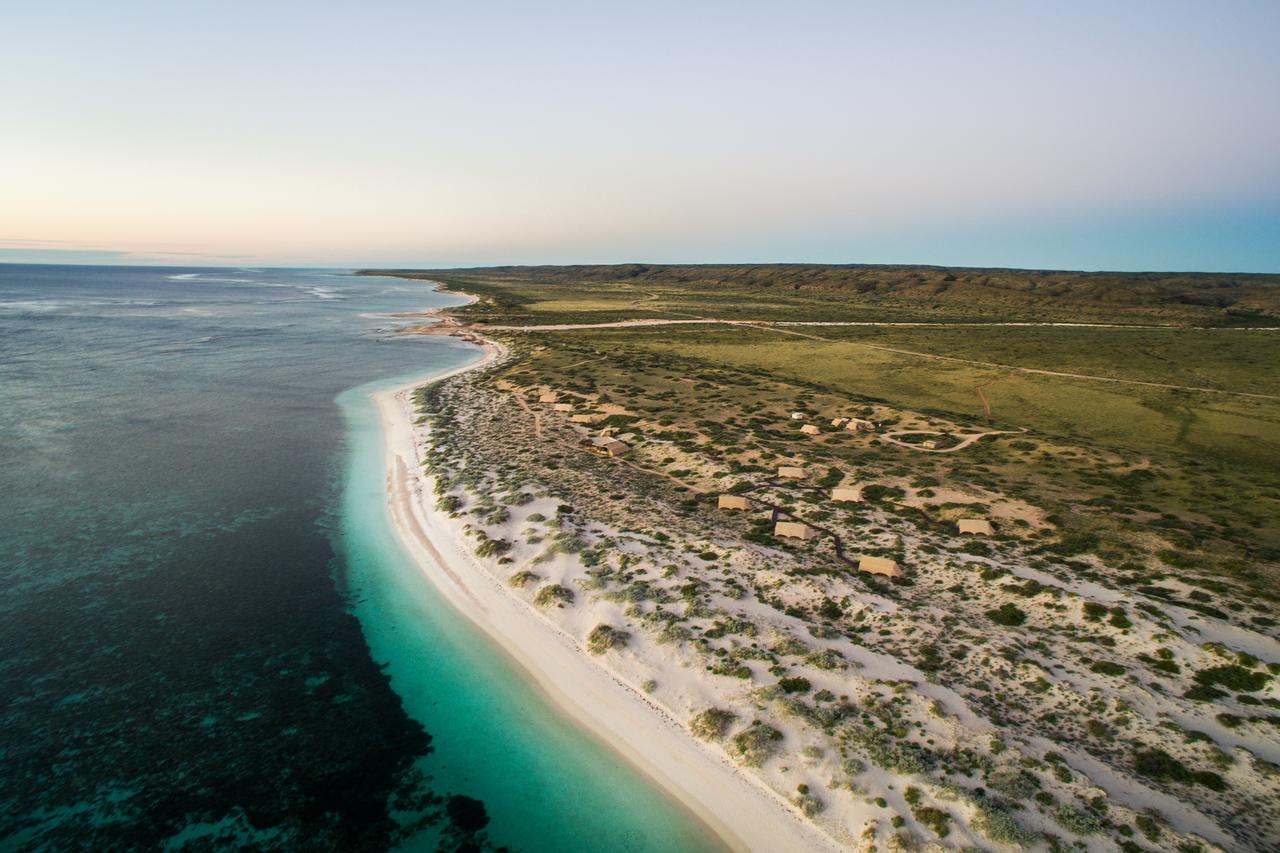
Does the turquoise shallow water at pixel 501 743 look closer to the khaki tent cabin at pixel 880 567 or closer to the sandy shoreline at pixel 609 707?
the sandy shoreline at pixel 609 707

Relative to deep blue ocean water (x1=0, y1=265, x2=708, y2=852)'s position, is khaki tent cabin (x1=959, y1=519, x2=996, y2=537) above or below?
above

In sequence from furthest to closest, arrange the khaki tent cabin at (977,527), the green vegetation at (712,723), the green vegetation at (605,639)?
the khaki tent cabin at (977,527) < the green vegetation at (605,639) < the green vegetation at (712,723)

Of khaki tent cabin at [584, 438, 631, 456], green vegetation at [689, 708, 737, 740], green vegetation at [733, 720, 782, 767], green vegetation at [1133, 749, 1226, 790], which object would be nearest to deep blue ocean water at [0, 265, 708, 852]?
green vegetation at [689, 708, 737, 740]

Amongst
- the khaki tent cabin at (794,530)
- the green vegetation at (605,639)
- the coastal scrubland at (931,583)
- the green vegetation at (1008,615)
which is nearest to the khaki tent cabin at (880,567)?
the coastal scrubland at (931,583)

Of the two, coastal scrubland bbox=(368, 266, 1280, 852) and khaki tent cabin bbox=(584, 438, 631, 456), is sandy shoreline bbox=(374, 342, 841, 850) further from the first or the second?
khaki tent cabin bbox=(584, 438, 631, 456)

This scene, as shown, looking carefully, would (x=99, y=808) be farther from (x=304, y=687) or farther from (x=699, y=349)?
(x=699, y=349)

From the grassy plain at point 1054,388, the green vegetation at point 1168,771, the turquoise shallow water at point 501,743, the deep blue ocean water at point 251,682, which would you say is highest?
the grassy plain at point 1054,388

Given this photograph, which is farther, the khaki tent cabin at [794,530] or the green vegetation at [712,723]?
the khaki tent cabin at [794,530]
